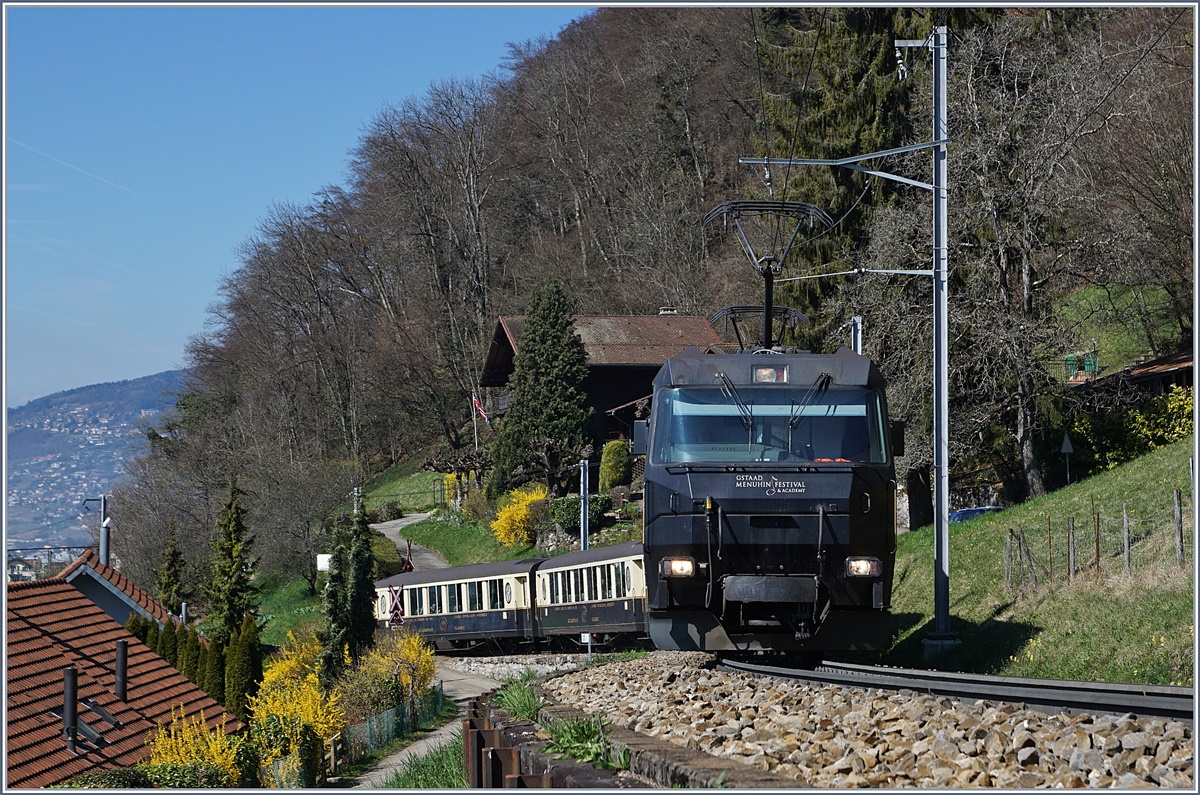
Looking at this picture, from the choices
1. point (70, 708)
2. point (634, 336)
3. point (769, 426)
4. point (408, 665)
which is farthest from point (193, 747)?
point (634, 336)

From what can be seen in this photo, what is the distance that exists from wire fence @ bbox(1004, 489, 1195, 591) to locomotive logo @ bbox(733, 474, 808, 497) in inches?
230

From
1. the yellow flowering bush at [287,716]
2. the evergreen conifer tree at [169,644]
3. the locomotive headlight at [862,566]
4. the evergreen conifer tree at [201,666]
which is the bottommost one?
the yellow flowering bush at [287,716]

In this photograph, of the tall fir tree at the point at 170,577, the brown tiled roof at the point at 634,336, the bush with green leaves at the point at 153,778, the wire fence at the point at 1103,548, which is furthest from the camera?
the tall fir tree at the point at 170,577

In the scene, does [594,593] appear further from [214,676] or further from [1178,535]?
[1178,535]

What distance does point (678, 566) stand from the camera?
12797mm

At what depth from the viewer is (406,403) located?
238ft

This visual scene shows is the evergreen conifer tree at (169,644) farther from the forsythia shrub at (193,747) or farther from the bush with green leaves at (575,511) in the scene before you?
the bush with green leaves at (575,511)

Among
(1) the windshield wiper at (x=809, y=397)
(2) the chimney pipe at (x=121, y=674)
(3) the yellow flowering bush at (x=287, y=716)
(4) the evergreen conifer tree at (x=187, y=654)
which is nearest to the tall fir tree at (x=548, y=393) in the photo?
(3) the yellow flowering bush at (x=287, y=716)

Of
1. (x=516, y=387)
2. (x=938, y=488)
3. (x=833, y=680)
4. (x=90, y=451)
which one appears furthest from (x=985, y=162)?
(x=90, y=451)

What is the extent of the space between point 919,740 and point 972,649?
10524mm

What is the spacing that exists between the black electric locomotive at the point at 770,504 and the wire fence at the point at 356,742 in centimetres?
880

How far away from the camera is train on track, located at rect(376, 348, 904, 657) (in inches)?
499

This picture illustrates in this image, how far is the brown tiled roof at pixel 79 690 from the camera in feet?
45.4

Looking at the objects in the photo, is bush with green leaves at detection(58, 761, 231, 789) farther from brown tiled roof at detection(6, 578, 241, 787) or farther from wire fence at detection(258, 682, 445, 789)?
wire fence at detection(258, 682, 445, 789)
